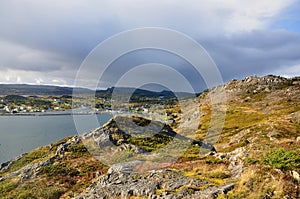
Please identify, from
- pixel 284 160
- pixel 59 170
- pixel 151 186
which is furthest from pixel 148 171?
pixel 59 170

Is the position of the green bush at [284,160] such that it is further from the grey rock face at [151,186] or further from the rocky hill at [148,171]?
the grey rock face at [151,186]

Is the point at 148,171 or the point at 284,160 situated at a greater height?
the point at 284,160

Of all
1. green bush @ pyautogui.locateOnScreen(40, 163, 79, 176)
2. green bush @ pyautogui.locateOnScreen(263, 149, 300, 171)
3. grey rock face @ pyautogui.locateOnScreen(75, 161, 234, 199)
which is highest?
green bush @ pyautogui.locateOnScreen(263, 149, 300, 171)

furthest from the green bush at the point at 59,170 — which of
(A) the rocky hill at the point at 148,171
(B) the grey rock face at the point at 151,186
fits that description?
(B) the grey rock face at the point at 151,186

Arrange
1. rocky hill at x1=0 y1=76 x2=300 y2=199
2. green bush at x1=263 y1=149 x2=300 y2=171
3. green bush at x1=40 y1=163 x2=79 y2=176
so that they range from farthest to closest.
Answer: green bush at x1=40 y1=163 x2=79 y2=176 → green bush at x1=263 y1=149 x2=300 y2=171 → rocky hill at x1=0 y1=76 x2=300 y2=199

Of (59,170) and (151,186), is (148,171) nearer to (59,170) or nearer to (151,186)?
(151,186)

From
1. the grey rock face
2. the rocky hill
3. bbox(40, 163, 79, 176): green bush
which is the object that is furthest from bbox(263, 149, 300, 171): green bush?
bbox(40, 163, 79, 176): green bush

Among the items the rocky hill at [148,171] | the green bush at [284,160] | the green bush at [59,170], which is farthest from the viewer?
the green bush at [59,170]

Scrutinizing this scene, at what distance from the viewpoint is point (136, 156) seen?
99.9 ft

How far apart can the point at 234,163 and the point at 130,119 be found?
2641 cm

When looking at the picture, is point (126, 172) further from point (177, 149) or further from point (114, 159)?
point (177, 149)

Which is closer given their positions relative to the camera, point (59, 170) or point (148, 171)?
point (148, 171)

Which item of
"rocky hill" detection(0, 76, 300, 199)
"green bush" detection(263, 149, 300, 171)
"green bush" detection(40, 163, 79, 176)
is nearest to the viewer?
"rocky hill" detection(0, 76, 300, 199)

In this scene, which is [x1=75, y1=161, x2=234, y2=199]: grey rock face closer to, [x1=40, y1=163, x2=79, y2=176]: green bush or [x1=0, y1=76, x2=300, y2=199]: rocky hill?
[x1=0, y1=76, x2=300, y2=199]: rocky hill
